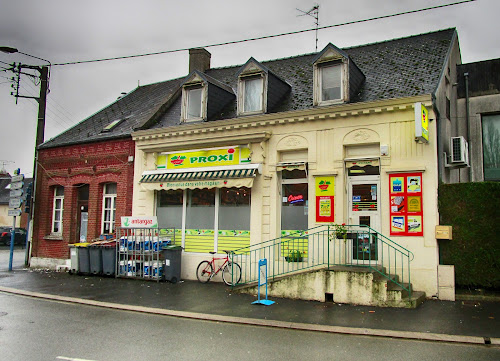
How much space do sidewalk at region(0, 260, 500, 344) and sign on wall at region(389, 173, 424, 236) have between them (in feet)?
6.06

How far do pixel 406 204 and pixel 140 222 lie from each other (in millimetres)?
8385

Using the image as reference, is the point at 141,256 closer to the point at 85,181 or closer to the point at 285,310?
the point at 85,181

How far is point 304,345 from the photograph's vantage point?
23.0 feet

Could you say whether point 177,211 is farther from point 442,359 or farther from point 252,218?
point 442,359

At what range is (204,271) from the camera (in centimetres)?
1346

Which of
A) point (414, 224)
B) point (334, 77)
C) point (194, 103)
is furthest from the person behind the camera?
point (194, 103)

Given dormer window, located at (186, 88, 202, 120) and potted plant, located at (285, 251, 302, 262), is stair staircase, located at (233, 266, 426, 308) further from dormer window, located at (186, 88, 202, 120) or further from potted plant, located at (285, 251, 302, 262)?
dormer window, located at (186, 88, 202, 120)

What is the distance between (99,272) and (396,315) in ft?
33.6

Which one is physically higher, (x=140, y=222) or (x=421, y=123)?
(x=421, y=123)

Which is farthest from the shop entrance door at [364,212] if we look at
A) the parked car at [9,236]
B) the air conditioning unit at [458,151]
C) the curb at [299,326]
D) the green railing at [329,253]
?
the parked car at [9,236]

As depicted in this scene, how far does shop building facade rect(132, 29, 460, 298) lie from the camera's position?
10914mm

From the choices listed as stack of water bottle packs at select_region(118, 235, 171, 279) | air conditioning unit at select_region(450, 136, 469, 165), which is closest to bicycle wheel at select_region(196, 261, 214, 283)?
stack of water bottle packs at select_region(118, 235, 171, 279)

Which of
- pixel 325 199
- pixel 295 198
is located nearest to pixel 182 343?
pixel 325 199

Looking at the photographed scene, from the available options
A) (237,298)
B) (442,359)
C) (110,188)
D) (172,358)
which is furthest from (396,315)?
(110,188)
